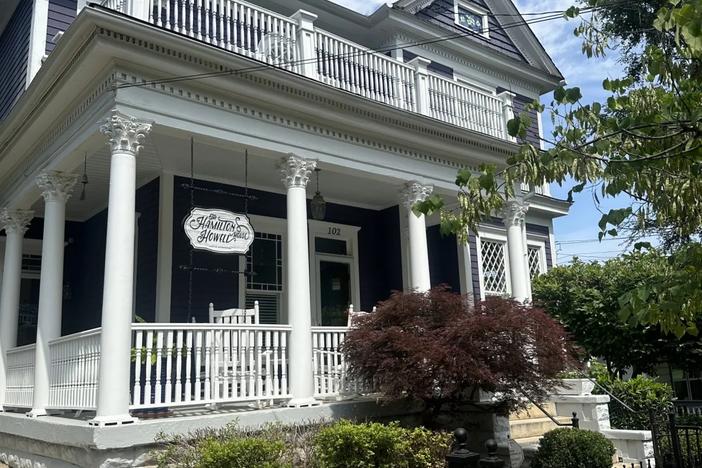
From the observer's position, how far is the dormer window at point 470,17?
15884 mm

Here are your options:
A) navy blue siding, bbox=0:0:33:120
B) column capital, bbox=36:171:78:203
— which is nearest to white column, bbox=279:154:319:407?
column capital, bbox=36:171:78:203

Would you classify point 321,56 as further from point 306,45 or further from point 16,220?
point 16,220

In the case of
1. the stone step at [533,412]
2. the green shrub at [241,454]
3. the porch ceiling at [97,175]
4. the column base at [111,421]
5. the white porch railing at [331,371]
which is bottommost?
the stone step at [533,412]

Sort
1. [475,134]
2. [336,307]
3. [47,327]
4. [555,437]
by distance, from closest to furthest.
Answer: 1. [555,437]
2. [47,327]
3. [475,134]
4. [336,307]

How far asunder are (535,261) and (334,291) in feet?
Result: 20.6

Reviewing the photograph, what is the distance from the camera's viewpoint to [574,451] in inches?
296

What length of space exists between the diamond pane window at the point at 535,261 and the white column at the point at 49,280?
1120 cm

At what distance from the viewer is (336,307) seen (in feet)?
41.3

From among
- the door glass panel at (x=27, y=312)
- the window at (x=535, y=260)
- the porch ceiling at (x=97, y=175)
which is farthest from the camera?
the window at (x=535, y=260)

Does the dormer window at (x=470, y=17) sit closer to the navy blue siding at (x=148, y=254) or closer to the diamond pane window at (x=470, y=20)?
the diamond pane window at (x=470, y=20)

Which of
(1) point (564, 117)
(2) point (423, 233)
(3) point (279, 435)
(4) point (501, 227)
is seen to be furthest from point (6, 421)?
(4) point (501, 227)

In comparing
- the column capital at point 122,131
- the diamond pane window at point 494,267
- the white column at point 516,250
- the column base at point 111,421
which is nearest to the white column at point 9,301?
the column capital at point 122,131

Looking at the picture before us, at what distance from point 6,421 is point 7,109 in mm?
6007

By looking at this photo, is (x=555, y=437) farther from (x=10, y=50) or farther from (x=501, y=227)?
(x=10, y=50)
